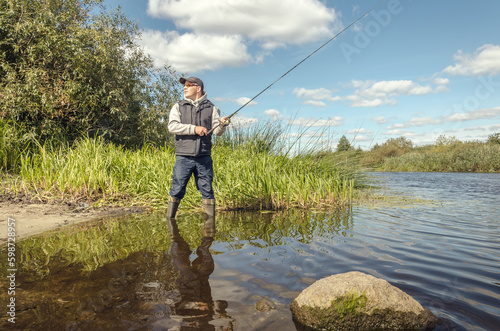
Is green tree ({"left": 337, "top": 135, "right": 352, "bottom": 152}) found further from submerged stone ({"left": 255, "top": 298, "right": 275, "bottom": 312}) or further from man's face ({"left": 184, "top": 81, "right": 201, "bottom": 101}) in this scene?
submerged stone ({"left": 255, "top": 298, "right": 275, "bottom": 312})

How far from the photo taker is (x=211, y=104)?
5.04 metres

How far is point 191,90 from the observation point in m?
4.93

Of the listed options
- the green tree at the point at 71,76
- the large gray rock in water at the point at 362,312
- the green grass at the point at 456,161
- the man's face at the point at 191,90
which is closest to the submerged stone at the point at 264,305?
the large gray rock in water at the point at 362,312

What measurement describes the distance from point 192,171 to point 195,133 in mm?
703

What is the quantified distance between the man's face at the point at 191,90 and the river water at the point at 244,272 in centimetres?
210

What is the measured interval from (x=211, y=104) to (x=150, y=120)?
9.67 m

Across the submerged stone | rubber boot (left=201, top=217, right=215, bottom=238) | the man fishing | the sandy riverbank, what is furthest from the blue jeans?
the submerged stone

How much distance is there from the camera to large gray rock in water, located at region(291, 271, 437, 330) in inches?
80.5

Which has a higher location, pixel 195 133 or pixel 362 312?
pixel 195 133

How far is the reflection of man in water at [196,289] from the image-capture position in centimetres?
210

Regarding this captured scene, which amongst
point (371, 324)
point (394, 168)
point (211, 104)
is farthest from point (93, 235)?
point (394, 168)

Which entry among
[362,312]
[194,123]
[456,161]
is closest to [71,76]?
[194,123]

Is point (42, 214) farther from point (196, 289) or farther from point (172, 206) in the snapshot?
point (196, 289)

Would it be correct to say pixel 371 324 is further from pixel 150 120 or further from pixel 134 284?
pixel 150 120
